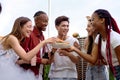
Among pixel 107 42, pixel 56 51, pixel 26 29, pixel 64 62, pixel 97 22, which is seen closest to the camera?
pixel 107 42

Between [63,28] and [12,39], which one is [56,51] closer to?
[63,28]

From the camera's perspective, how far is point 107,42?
2.94 meters

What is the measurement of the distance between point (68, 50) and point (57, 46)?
6.4 inches

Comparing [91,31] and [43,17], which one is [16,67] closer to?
[43,17]

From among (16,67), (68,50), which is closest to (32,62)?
(16,67)

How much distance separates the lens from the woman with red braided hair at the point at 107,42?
2916mm

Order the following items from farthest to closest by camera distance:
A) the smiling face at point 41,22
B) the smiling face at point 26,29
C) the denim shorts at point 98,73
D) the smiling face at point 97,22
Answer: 1. the smiling face at point 41,22
2. the denim shorts at point 98,73
3. the smiling face at point 26,29
4. the smiling face at point 97,22

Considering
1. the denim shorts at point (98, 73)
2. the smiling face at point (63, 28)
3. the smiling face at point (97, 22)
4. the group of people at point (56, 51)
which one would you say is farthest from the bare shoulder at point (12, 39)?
the denim shorts at point (98, 73)

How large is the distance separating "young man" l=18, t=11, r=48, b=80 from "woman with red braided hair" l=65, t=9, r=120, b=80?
385 mm

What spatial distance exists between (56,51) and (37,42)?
229 mm

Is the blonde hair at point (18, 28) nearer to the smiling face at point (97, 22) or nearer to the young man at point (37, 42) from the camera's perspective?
the young man at point (37, 42)

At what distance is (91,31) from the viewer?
11.7 ft

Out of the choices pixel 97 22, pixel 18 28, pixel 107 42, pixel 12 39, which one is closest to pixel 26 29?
pixel 18 28

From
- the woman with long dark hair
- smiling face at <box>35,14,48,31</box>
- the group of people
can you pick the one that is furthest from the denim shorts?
smiling face at <box>35,14,48,31</box>
